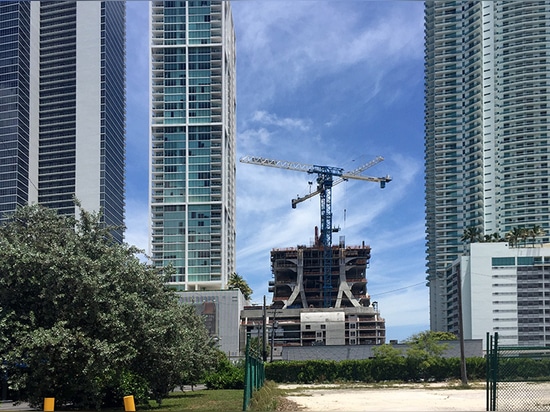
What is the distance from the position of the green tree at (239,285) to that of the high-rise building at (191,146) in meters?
6.89

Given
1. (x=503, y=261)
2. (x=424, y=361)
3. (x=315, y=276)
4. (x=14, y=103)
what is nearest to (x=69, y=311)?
(x=424, y=361)

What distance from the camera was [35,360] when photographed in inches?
909

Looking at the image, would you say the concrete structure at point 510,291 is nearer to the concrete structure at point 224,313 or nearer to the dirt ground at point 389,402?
the concrete structure at point 224,313

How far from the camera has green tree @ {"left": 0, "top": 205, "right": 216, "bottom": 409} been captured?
23125 mm

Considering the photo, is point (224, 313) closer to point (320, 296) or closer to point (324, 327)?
point (324, 327)

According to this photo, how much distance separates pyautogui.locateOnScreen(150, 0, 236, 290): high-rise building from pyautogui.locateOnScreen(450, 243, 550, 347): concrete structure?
60.9 meters

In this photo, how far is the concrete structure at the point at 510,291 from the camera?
15362 centimetres

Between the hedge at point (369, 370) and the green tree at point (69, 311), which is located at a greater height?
the green tree at point (69, 311)

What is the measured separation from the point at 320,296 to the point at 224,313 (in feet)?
144

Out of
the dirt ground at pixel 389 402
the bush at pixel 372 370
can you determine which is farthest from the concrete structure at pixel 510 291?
the dirt ground at pixel 389 402

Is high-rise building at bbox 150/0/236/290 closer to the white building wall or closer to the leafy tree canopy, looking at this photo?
the white building wall

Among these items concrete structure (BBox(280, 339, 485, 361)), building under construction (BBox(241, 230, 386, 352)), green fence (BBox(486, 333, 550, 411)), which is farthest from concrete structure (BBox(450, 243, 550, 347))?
green fence (BBox(486, 333, 550, 411))

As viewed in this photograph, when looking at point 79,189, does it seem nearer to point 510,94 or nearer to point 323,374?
point 510,94

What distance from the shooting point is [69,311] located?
77.6 ft
